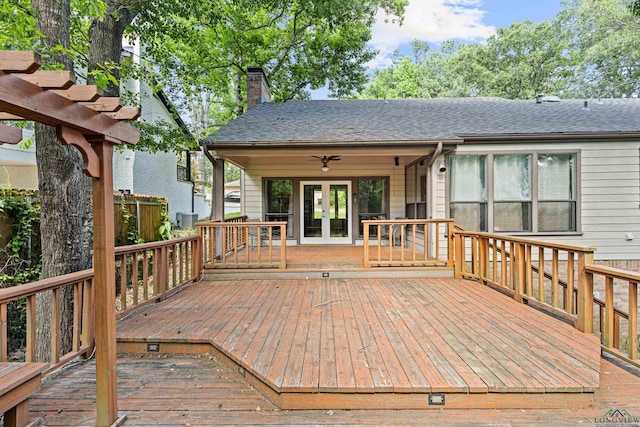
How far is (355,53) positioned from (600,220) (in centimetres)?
1167

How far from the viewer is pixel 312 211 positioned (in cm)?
855

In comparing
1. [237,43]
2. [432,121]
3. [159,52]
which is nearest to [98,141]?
[159,52]

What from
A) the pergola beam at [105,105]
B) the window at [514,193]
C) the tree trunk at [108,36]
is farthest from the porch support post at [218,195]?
the window at [514,193]

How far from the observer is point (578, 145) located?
628 centimetres

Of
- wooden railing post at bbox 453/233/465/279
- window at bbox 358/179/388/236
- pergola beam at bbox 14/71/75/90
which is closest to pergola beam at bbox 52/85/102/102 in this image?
pergola beam at bbox 14/71/75/90

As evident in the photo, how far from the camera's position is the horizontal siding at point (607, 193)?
628 cm

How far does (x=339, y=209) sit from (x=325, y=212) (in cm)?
39

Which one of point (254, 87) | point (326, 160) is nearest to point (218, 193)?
point (326, 160)

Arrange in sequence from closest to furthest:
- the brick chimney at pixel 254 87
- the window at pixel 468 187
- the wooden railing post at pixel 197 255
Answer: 1. the wooden railing post at pixel 197 255
2. the window at pixel 468 187
3. the brick chimney at pixel 254 87

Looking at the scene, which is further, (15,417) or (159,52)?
(159,52)

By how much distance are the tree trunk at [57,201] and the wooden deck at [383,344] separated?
99cm

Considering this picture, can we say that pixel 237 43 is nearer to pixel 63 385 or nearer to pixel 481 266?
pixel 481 266

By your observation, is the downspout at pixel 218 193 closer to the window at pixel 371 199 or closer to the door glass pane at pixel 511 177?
the window at pixel 371 199

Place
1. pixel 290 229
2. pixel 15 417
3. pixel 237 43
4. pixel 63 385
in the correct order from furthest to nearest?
pixel 237 43, pixel 290 229, pixel 63 385, pixel 15 417
